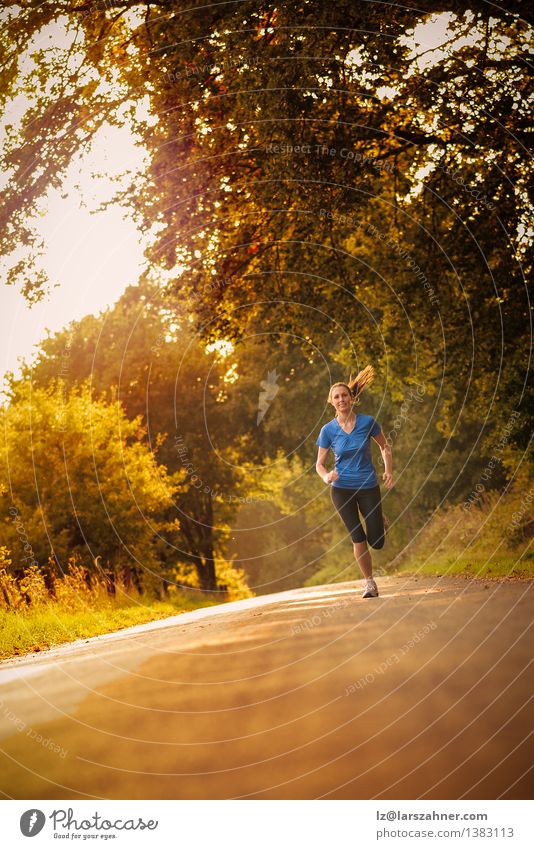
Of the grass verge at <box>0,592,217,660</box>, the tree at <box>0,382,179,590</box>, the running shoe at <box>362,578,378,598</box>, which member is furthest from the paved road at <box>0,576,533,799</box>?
the tree at <box>0,382,179,590</box>

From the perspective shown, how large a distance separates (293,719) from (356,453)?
18.9 ft

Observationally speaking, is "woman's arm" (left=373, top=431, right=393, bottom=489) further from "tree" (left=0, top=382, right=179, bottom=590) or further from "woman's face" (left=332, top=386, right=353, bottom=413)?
"tree" (left=0, top=382, right=179, bottom=590)

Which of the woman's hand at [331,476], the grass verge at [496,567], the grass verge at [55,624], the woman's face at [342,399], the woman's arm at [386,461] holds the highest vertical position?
the woman's face at [342,399]

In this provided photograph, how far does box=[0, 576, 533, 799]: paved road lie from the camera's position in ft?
12.4

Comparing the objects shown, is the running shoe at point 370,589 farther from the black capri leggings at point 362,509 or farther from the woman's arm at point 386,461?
the woman's arm at point 386,461

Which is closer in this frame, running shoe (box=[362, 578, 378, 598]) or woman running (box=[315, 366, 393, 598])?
woman running (box=[315, 366, 393, 598])

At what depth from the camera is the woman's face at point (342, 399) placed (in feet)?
33.4

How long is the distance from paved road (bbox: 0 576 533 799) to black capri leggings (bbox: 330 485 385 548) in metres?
A: 2.55

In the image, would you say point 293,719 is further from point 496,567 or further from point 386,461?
point 496,567

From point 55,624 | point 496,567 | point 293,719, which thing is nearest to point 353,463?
point 293,719

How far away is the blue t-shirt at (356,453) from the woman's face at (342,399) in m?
0.18

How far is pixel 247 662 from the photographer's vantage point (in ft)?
22.5

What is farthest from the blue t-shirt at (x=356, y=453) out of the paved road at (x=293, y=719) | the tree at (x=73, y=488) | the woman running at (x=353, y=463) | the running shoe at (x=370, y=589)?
the tree at (x=73, y=488)
